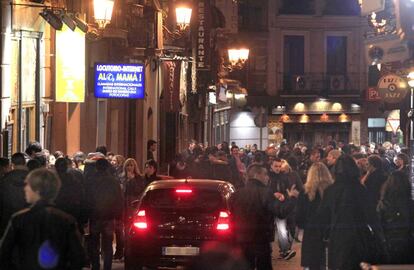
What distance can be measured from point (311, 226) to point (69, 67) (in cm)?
977

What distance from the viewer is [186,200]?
592 inches

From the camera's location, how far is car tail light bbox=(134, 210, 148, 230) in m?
15.1

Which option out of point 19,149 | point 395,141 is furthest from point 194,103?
point 19,149

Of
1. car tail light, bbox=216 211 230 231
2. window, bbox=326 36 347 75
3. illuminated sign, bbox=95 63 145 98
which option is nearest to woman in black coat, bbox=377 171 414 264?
car tail light, bbox=216 211 230 231

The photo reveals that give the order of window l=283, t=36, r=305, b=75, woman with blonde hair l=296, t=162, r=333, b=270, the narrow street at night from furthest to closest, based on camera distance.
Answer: window l=283, t=36, r=305, b=75 → woman with blonde hair l=296, t=162, r=333, b=270 → the narrow street at night

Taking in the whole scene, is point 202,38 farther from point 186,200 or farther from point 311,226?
point 311,226

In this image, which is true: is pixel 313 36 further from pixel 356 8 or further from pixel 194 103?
pixel 194 103

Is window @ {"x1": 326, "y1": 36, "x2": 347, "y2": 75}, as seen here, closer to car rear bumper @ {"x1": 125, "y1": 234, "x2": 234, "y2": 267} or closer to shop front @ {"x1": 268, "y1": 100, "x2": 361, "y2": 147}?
shop front @ {"x1": 268, "y1": 100, "x2": 361, "y2": 147}

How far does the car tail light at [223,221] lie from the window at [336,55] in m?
50.5

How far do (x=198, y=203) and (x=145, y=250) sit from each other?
1.03 metres

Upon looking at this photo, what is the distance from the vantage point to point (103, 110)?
88.2 ft

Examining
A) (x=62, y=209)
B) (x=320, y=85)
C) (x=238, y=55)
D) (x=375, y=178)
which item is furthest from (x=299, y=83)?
(x=62, y=209)

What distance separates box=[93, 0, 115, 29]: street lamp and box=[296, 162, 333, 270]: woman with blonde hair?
956cm

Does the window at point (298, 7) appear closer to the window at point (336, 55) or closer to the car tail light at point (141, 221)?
the window at point (336, 55)
